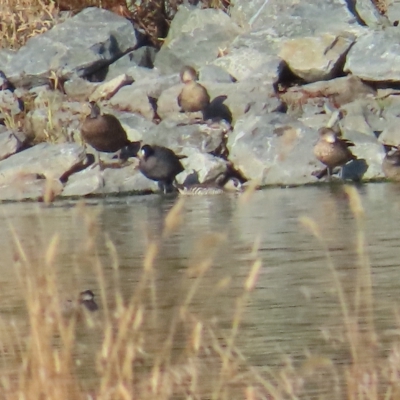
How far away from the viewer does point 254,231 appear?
8.48 meters

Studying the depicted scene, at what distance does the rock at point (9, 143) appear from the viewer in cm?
1344

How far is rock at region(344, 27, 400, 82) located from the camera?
13938 millimetres

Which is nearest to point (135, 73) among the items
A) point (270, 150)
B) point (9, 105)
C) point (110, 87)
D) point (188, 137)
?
point (110, 87)

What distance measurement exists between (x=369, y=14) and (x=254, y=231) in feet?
25.1

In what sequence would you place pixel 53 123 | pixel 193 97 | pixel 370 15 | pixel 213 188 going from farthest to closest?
pixel 370 15 → pixel 53 123 → pixel 193 97 → pixel 213 188

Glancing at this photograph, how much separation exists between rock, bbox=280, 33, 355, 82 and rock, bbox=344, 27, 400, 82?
0.49 ft

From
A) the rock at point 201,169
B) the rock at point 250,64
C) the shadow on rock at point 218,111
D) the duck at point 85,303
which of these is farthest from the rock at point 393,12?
the duck at point 85,303

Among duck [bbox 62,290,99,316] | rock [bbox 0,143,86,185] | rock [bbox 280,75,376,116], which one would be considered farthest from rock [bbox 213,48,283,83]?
duck [bbox 62,290,99,316]

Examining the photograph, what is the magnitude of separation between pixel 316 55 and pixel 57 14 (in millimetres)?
4274

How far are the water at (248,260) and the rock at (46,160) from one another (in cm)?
142

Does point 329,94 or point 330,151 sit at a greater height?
point 330,151

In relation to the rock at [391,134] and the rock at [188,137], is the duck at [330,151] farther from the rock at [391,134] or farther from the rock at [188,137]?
the rock at [188,137]

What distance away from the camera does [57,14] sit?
1684 centimetres

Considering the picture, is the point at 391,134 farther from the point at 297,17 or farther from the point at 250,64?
the point at 297,17
